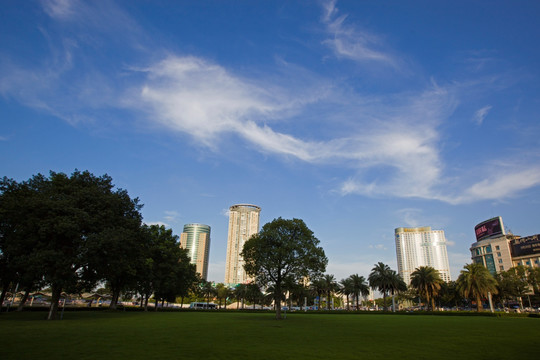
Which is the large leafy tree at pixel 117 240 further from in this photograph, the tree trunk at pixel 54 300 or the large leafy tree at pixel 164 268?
the large leafy tree at pixel 164 268

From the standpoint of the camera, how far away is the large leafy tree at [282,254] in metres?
43.1

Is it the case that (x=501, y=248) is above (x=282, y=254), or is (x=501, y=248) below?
above

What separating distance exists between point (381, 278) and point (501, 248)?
85.2m

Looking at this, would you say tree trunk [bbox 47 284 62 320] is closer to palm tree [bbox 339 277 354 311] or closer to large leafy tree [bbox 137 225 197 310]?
large leafy tree [bbox 137 225 197 310]

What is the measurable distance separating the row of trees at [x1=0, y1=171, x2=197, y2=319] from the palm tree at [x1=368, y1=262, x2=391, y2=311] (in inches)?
2501

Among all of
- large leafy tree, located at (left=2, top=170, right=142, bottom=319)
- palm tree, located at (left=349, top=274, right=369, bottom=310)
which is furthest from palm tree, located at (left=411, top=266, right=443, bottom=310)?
large leafy tree, located at (left=2, top=170, right=142, bottom=319)

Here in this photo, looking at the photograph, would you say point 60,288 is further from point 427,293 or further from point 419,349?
point 427,293

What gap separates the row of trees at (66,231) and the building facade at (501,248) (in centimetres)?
13588

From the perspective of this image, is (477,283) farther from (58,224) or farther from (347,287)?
(58,224)

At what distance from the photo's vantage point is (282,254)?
42.3 meters

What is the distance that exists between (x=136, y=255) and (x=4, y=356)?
100 ft

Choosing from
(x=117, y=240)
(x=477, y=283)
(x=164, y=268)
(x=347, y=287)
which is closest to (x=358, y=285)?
(x=347, y=287)

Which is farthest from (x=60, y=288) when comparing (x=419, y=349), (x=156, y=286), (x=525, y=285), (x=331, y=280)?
(x=525, y=285)

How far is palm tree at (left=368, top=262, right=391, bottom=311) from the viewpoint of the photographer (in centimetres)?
8225
